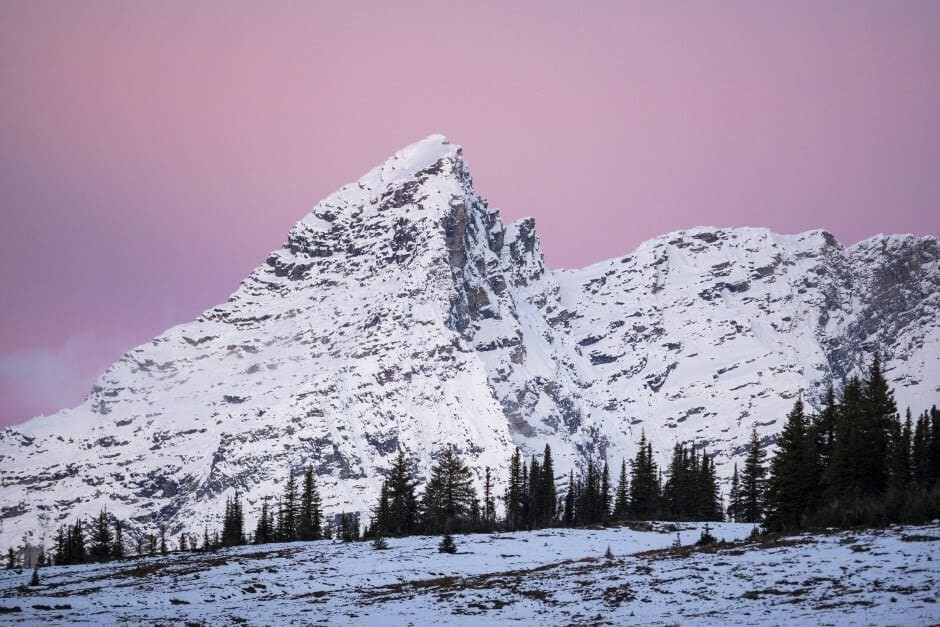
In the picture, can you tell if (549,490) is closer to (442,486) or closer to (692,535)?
(442,486)

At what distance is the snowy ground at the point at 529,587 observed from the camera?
35812 mm

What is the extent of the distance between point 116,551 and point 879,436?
344ft

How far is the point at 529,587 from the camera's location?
157 feet

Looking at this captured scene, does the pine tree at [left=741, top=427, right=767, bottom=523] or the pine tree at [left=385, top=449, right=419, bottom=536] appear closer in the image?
the pine tree at [left=385, top=449, right=419, bottom=536]

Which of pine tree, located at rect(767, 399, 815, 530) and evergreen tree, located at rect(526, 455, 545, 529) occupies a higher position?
pine tree, located at rect(767, 399, 815, 530)

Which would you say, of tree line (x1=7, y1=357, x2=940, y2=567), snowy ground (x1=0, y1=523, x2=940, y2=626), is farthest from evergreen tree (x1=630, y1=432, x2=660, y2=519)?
snowy ground (x1=0, y1=523, x2=940, y2=626)

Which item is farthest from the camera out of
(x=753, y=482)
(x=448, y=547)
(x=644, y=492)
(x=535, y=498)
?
(x=535, y=498)

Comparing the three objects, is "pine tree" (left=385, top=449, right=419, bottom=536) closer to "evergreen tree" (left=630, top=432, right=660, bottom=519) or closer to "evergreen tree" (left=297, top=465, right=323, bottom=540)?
"evergreen tree" (left=297, top=465, right=323, bottom=540)

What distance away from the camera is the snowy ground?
35812 mm

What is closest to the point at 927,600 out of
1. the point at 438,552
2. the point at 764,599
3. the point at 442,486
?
the point at 764,599

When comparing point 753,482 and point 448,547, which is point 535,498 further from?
point 448,547

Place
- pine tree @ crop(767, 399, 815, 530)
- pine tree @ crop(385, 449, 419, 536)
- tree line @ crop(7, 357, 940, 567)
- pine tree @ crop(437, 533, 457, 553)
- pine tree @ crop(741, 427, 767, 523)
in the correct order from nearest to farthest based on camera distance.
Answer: tree line @ crop(7, 357, 940, 567), pine tree @ crop(437, 533, 457, 553), pine tree @ crop(767, 399, 815, 530), pine tree @ crop(385, 449, 419, 536), pine tree @ crop(741, 427, 767, 523)

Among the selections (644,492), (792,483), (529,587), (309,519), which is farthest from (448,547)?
(644,492)

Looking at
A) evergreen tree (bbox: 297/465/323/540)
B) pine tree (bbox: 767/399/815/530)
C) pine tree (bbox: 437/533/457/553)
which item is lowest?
evergreen tree (bbox: 297/465/323/540)
